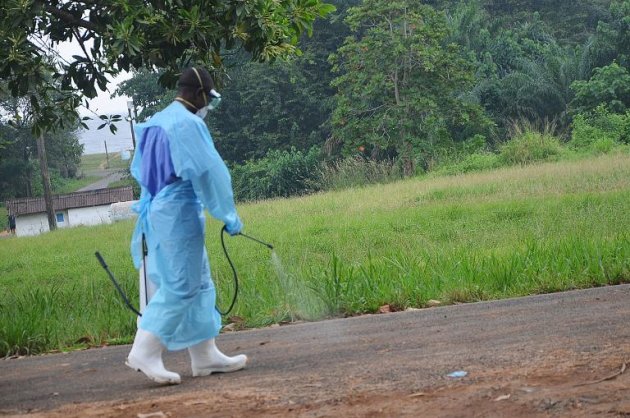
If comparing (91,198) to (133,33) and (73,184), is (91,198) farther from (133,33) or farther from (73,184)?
(133,33)

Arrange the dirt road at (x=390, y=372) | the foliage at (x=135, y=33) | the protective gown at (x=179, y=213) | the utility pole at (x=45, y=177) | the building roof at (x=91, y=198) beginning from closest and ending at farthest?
the dirt road at (x=390, y=372), the protective gown at (x=179, y=213), the foliage at (x=135, y=33), the utility pole at (x=45, y=177), the building roof at (x=91, y=198)

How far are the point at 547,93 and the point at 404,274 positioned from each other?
3388 centimetres

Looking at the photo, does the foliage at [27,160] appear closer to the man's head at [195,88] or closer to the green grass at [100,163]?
the green grass at [100,163]

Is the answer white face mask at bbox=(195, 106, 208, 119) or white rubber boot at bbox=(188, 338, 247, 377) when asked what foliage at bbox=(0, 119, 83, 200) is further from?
white rubber boot at bbox=(188, 338, 247, 377)

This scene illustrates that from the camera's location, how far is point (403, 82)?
36.7 meters

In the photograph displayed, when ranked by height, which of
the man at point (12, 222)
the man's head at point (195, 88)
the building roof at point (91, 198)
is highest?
the man's head at point (195, 88)

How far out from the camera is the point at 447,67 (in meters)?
36.0

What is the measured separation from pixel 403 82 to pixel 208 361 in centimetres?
3154

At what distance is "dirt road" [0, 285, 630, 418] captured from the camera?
15.8ft

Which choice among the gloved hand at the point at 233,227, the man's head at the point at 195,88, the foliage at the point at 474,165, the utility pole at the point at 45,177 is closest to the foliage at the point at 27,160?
the utility pole at the point at 45,177

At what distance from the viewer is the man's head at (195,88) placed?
19.2ft

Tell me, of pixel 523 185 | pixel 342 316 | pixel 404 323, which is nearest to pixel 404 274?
pixel 342 316

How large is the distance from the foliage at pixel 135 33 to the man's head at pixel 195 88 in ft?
11.9

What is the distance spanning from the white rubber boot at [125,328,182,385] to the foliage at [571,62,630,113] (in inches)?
1292
